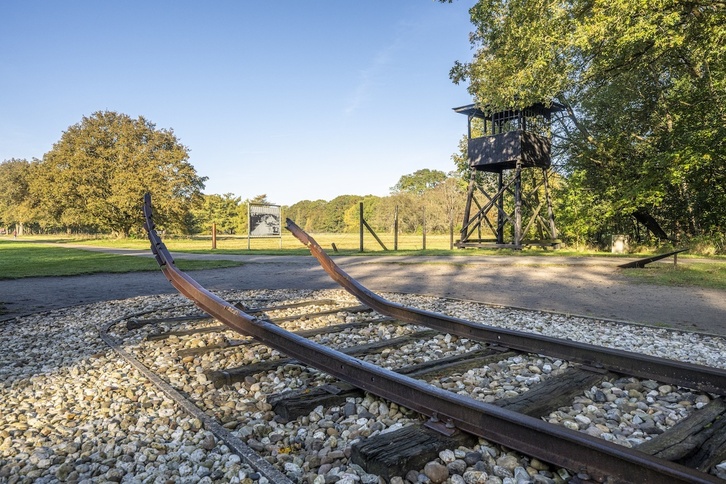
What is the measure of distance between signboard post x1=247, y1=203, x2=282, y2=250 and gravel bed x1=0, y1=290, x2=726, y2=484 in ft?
67.9

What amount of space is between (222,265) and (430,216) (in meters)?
48.6

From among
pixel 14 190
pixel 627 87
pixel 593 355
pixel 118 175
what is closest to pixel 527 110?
pixel 627 87

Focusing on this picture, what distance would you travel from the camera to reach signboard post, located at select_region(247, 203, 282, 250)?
25516mm

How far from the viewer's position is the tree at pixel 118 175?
130 ft

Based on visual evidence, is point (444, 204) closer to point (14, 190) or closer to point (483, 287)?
point (483, 287)

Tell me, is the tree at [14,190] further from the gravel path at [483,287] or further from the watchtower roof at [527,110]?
the gravel path at [483,287]

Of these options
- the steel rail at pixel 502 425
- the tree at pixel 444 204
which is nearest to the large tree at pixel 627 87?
the steel rail at pixel 502 425

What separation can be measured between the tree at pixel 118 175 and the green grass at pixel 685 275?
117 feet

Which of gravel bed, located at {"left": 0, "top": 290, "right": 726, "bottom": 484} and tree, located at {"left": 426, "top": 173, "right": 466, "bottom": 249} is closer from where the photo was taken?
gravel bed, located at {"left": 0, "top": 290, "right": 726, "bottom": 484}

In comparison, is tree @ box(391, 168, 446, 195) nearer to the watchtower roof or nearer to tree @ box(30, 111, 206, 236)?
tree @ box(30, 111, 206, 236)

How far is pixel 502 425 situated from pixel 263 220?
81.7 ft

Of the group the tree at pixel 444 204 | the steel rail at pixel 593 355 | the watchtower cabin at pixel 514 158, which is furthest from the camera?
the tree at pixel 444 204

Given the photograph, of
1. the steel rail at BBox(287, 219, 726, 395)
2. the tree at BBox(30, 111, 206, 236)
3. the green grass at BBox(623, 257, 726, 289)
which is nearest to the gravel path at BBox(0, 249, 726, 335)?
the green grass at BBox(623, 257, 726, 289)

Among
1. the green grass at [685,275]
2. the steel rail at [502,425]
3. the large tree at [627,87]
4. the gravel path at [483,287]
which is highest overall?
the large tree at [627,87]
